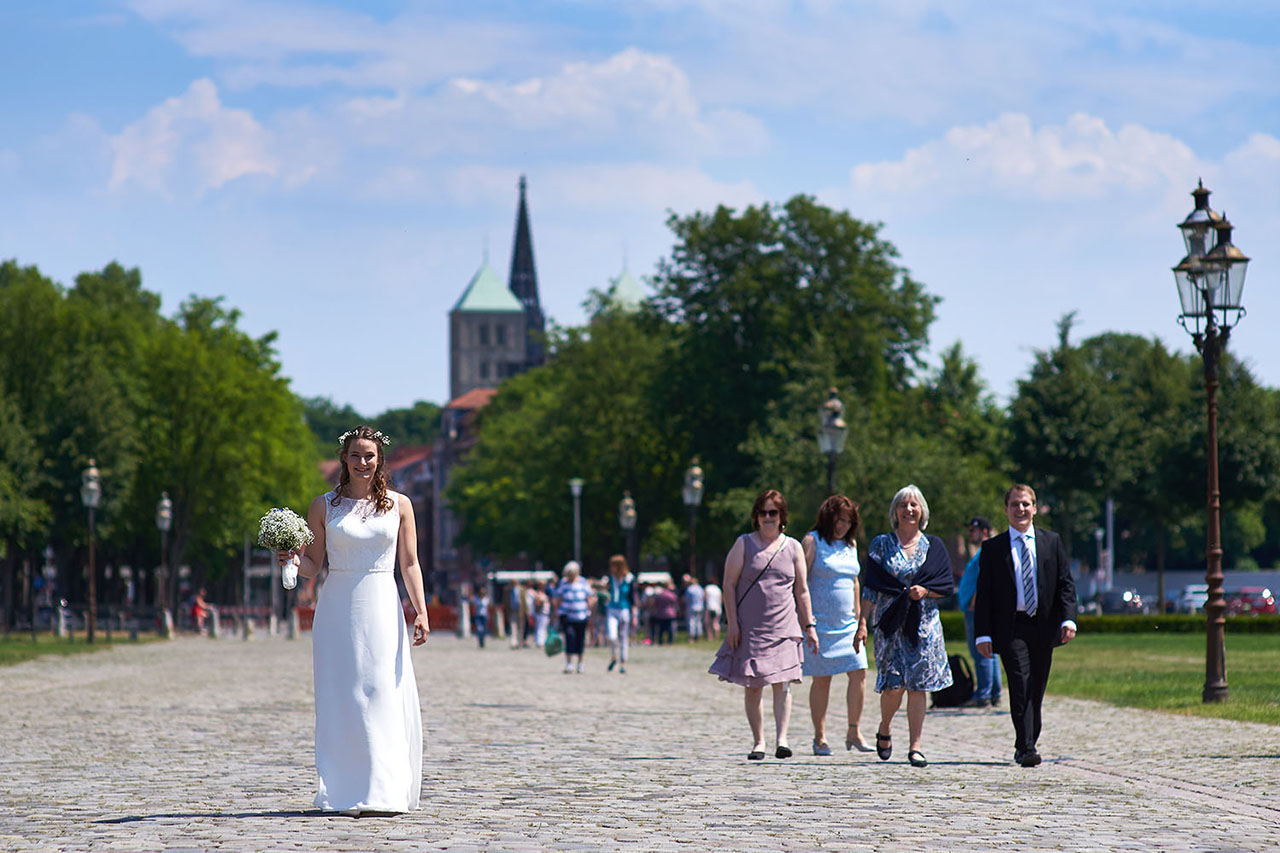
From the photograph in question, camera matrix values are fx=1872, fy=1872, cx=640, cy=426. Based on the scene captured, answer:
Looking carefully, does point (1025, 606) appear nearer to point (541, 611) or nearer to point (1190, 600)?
point (541, 611)

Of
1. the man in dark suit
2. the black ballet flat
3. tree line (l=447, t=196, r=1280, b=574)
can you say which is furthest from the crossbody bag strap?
tree line (l=447, t=196, r=1280, b=574)

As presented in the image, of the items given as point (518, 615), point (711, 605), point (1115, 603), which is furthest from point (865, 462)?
point (1115, 603)

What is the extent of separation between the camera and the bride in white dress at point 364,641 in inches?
353

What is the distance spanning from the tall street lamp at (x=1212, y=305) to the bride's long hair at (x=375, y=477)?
10.1 meters

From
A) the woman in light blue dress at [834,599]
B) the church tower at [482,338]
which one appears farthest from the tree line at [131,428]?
the church tower at [482,338]

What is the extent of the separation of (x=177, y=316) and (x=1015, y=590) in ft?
194

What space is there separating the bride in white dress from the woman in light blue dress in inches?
156

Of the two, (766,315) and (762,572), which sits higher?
(766,315)

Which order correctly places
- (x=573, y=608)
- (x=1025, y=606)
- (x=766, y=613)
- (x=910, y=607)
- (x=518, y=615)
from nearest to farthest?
(x=1025, y=606) < (x=910, y=607) < (x=766, y=613) < (x=573, y=608) < (x=518, y=615)

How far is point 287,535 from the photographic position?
368 inches

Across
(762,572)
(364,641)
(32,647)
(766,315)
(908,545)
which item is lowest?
(32,647)

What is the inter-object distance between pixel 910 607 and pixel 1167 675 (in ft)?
38.2

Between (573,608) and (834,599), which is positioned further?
(573,608)

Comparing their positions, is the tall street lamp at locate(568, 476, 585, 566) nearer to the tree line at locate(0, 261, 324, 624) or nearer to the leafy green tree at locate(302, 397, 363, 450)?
the tree line at locate(0, 261, 324, 624)
